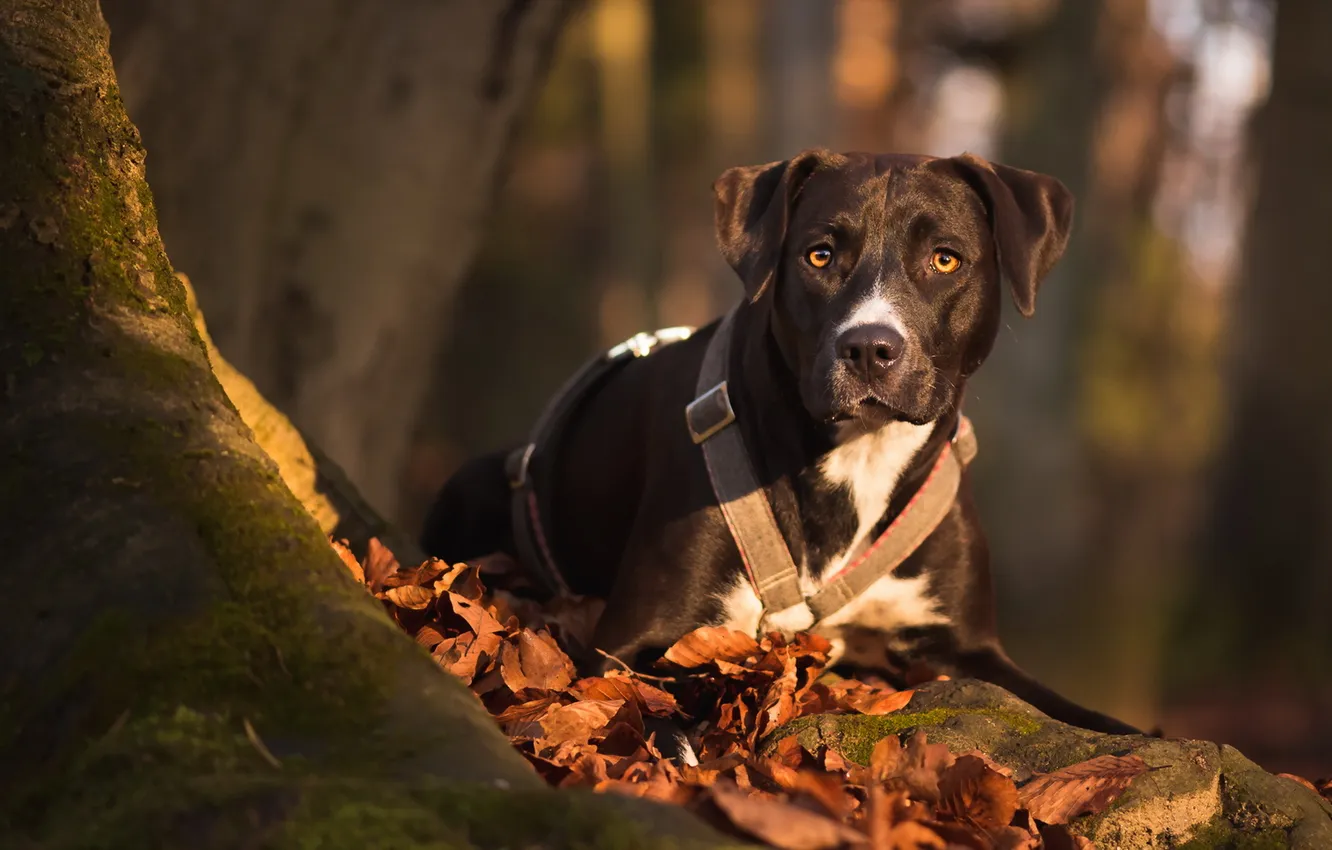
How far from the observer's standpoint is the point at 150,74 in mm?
6059

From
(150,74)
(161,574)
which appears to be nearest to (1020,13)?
(150,74)

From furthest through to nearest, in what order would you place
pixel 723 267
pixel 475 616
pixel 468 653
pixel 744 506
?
pixel 723 267
pixel 744 506
pixel 475 616
pixel 468 653

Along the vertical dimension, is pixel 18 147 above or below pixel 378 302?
above

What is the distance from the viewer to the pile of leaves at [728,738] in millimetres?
2598

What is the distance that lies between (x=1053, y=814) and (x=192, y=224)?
4704 mm

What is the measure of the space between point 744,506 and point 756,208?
3.11 ft

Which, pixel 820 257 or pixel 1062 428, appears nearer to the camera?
pixel 820 257

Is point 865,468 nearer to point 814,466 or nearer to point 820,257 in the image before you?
point 814,466

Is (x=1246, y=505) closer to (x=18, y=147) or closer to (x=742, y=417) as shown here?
(x=742, y=417)

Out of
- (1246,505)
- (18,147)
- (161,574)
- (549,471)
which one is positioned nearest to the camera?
(161,574)

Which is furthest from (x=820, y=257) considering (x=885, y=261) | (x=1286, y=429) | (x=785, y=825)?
(x=1286, y=429)

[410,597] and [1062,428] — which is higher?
[410,597]

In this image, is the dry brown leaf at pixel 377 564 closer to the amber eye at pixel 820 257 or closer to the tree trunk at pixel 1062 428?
the amber eye at pixel 820 257

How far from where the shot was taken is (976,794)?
3.00 m
